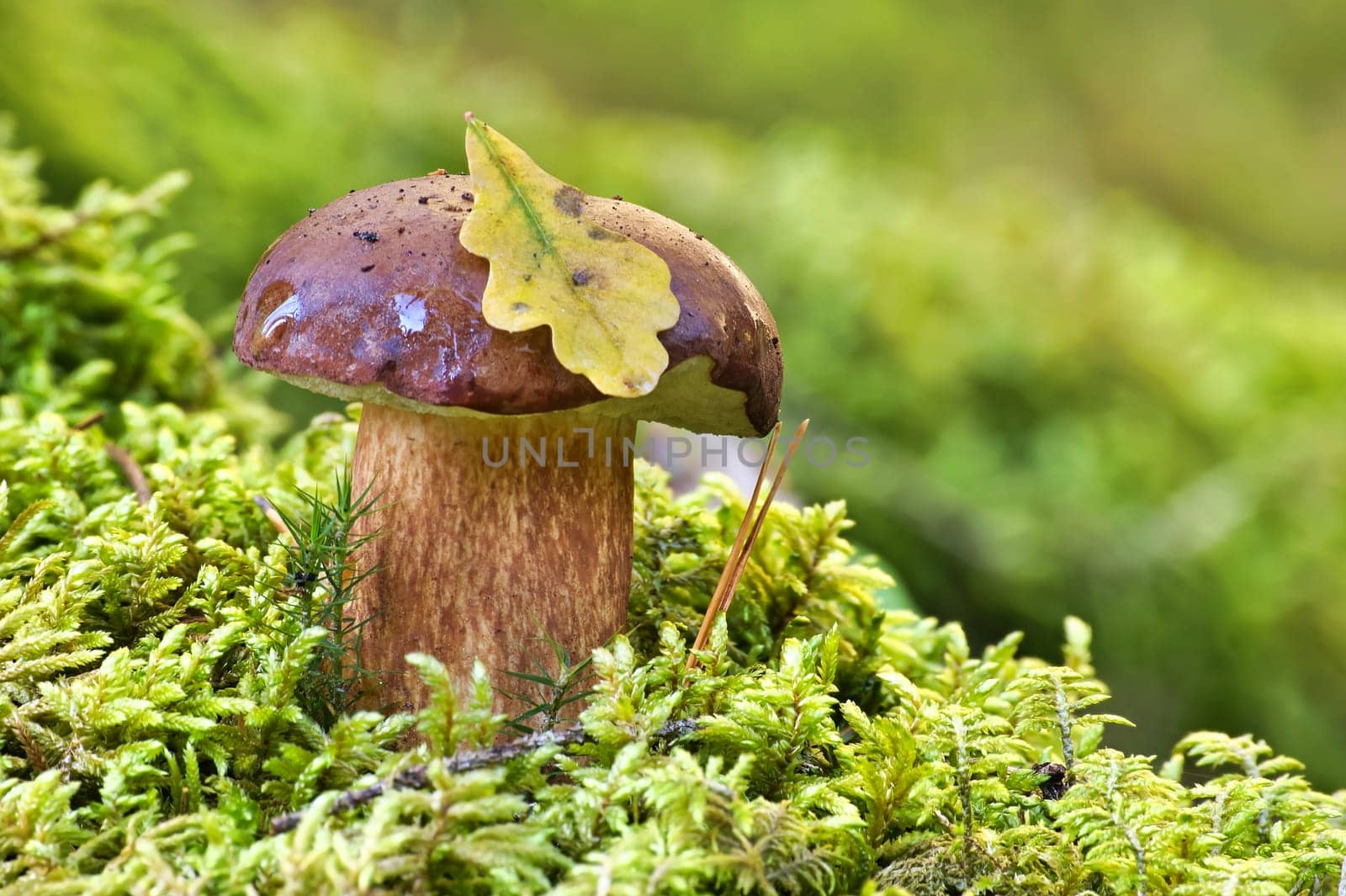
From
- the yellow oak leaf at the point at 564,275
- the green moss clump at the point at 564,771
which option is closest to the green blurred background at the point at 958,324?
the green moss clump at the point at 564,771

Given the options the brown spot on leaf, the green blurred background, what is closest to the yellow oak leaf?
the brown spot on leaf

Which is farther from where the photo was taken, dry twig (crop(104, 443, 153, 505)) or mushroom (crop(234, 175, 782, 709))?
dry twig (crop(104, 443, 153, 505))

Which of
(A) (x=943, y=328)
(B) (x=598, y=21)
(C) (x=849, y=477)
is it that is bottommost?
(C) (x=849, y=477)

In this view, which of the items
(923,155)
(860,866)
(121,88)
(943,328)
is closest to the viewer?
(860,866)

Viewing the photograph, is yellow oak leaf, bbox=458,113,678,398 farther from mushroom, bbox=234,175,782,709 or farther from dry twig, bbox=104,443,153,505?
dry twig, bbox=104,443,153,505

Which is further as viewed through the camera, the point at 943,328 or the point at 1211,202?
the point at 1211,202

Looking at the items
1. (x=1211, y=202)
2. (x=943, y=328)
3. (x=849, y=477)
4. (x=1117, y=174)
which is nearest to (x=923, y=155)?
(x=1117, y=174)

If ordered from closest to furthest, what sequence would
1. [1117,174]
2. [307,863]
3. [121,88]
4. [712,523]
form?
[307,863] < [712,523] < [121,88] < [1117,174]

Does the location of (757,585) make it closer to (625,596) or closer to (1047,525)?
(625,596)
